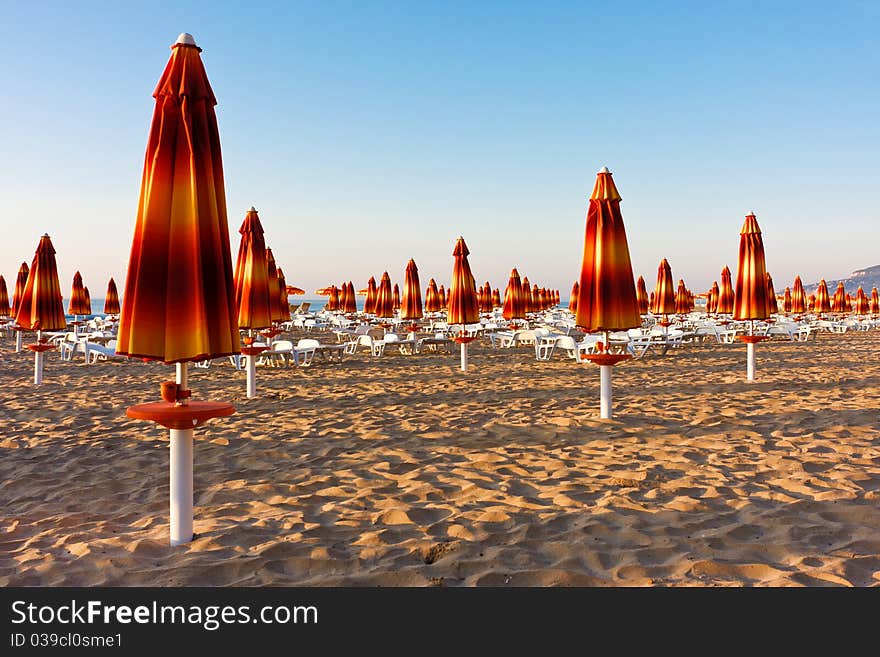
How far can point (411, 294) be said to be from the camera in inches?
559

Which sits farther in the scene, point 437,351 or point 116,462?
point 437,351

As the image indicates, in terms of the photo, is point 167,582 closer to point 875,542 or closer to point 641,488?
point 641,488

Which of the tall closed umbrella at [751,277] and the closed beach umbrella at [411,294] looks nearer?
the tall closed umbrella at [751,277]

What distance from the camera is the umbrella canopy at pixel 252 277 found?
8.17 m

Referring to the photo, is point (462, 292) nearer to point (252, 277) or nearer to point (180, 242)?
point (252, 277)

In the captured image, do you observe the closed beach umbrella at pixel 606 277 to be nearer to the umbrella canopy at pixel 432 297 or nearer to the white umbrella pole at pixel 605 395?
the white umbrella pole at pixel 605 395

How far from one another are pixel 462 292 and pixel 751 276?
509 cm

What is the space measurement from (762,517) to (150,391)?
26.7ft

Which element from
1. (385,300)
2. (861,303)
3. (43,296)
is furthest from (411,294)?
(861,303)

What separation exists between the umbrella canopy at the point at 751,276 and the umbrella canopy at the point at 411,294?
7096mm

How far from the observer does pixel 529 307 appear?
19938 millimetres

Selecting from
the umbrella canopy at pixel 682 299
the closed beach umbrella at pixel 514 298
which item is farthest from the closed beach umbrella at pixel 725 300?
the closed beach umbrella at pixel 514 298

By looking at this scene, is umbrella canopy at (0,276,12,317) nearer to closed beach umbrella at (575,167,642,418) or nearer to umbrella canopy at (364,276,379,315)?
umbrella canopy at (364,276,379,315)

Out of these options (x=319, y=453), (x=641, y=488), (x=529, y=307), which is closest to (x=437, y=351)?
(x=529, y=307)
